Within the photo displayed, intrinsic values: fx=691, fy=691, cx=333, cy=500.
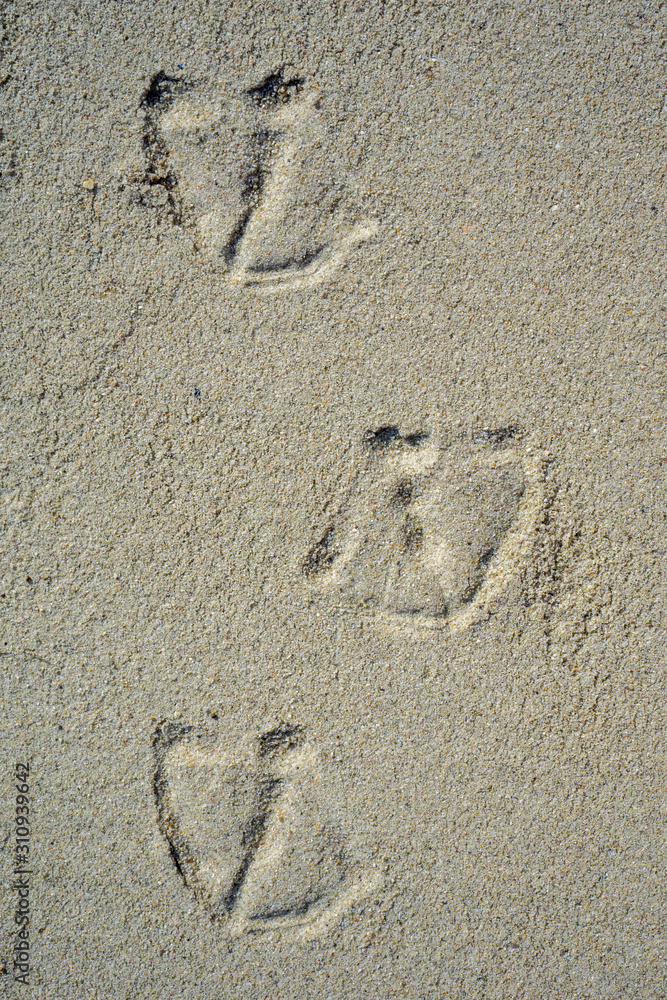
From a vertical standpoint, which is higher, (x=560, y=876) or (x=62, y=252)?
(x=62, y=252)

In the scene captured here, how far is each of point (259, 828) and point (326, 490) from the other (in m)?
0.84

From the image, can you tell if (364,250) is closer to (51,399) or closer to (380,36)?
(380,36)

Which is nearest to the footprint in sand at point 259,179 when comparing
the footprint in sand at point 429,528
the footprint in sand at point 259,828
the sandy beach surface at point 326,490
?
the sandy beach surface at point 326,490

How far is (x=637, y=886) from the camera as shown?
1.75 metres

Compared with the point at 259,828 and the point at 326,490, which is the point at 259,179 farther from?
the point at 259,828

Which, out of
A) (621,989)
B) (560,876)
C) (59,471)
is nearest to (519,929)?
(560,876)

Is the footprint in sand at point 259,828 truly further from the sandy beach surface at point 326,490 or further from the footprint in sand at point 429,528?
the footprint in sand at point 429,528

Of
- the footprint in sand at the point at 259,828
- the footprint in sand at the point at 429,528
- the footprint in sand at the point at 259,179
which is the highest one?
the footprint in sand at the point at 259,179

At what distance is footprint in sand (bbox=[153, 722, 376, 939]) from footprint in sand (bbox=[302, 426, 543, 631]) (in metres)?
0.40

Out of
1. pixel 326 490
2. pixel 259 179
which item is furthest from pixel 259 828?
pixel 259 179

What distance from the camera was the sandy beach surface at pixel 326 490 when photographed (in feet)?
5.25

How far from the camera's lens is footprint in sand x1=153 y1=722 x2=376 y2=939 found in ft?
5.46

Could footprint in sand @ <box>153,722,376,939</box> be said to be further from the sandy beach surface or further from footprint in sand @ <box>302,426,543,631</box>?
footprint in sand @ <box>302,426,543,631</box>

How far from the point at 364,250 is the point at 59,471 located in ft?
2.91
